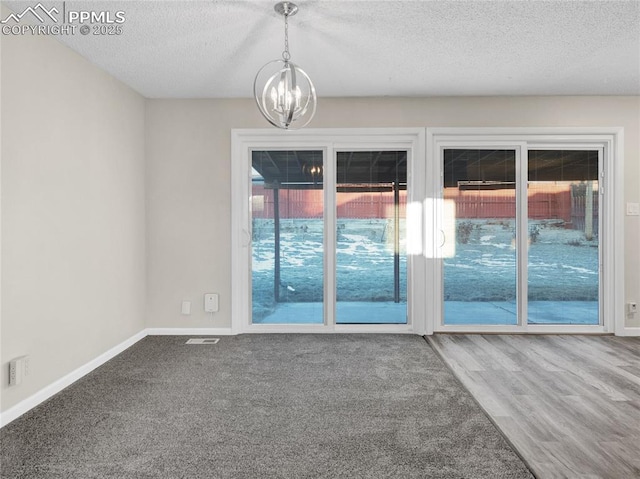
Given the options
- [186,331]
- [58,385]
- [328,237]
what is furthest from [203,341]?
[328,237]

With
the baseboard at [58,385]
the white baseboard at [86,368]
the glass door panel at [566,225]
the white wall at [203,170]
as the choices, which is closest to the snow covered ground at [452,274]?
the glass door panel at [566,225]

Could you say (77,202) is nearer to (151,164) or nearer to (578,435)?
(151,164)

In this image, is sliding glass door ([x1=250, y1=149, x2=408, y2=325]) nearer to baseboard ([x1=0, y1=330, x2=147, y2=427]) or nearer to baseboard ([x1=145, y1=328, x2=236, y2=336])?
baseboard ([x1=145, y1=328, x2=236, y2=336])

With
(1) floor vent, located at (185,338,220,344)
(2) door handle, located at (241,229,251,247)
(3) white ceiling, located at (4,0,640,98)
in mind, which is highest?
(3) white ceiling, located at (4,0,640,98)

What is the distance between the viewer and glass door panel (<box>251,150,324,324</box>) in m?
4.25

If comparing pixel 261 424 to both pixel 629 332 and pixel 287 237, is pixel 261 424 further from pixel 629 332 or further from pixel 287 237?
pixel 629 332

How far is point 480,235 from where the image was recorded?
4.23 m

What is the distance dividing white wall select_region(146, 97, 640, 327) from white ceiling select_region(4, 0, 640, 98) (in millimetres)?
216

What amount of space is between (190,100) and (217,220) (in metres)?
1.29

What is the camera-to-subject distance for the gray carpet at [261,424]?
1.87 meters

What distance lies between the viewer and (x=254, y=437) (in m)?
2.12

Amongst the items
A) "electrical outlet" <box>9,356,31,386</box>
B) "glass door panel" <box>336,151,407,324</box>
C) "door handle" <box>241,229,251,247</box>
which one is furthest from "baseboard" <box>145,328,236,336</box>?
"electrical outlet" <box>9,356,31,386</box>

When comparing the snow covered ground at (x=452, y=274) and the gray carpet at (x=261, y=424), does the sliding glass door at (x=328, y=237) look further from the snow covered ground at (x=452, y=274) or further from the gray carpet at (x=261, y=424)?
the gray carpet at (x=261, y=424)

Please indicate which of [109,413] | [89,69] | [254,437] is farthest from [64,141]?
[254,437]
